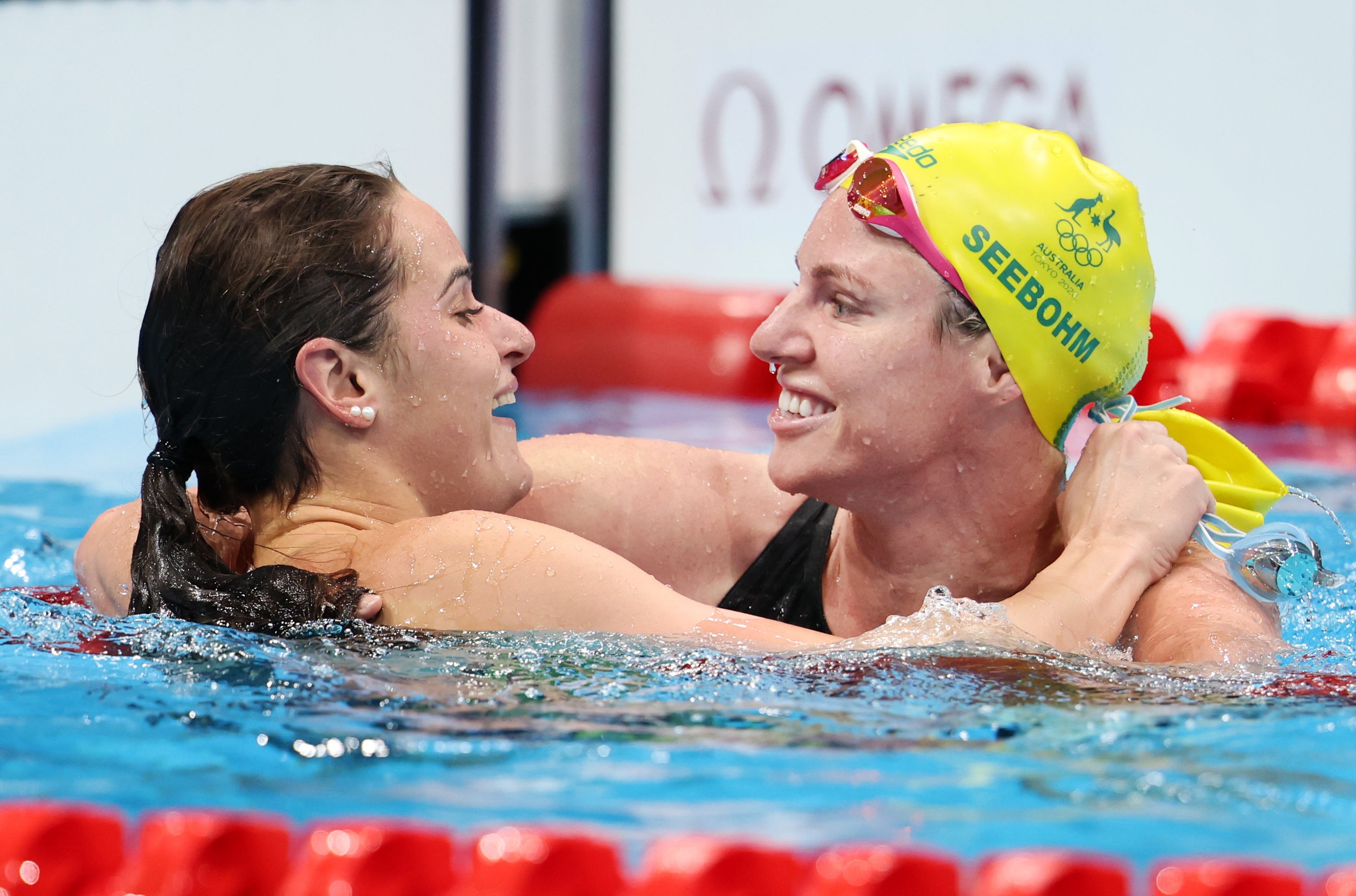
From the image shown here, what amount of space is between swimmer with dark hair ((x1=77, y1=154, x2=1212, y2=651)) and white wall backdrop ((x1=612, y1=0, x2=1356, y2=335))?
5989 mm

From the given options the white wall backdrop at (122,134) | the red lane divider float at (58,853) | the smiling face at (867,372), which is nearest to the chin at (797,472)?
the smiling face at (867,372)

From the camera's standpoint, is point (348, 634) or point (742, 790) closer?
point (742, 790)

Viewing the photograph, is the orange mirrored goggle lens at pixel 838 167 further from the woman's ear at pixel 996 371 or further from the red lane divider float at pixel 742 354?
the red lane divider float at pixel 742 354

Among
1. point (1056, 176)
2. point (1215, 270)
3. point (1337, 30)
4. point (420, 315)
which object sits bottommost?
point (1215, 270)

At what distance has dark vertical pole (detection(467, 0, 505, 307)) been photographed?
8461mm

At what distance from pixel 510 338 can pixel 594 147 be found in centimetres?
757

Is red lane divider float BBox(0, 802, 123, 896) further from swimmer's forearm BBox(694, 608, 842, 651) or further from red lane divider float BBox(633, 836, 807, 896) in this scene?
swimmer's forearm BBox(694, 608, 842, 651)

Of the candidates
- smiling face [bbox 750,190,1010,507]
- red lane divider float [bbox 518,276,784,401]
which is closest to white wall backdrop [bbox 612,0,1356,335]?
red lane divider float [bbox 518,276,784,401]

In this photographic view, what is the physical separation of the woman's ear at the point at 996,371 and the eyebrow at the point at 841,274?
0.71ft

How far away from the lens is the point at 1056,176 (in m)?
2.40

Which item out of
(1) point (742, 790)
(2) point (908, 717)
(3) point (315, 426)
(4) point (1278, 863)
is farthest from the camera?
(3) point (315, 426)

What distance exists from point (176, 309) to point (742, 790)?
1213 millimetres

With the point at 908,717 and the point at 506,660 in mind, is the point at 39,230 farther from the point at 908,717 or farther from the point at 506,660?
the point at 908,717

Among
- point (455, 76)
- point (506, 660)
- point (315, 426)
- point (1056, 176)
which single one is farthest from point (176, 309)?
point (455, 76)
